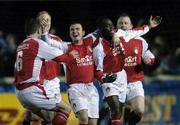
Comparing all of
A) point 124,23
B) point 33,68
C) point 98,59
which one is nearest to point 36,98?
point 33,68

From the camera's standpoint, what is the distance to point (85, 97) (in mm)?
14438

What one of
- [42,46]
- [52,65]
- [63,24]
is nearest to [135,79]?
[52,65]

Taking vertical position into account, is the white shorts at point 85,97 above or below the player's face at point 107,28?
below

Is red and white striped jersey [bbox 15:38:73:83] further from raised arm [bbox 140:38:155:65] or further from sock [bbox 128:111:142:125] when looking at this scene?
raised arm [bbox 140:38:155:65]

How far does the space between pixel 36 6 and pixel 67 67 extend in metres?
6.87

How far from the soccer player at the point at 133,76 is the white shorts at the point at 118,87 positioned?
0.28 m

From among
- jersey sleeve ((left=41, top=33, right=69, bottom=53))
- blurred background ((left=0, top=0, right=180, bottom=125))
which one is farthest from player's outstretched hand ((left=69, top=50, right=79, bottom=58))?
blurred background ((left=0, top=0, right=180, bottom=125))

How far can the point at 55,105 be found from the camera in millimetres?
13172

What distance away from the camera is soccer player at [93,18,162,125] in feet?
47.1

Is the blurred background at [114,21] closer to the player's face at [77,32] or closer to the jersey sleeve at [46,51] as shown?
the player's face at [77,32]

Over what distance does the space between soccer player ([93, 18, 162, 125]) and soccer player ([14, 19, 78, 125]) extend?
1497mm

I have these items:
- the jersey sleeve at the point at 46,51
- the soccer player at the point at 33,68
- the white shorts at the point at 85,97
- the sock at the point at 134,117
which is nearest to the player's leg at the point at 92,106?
the white shorts at the point at 85,97

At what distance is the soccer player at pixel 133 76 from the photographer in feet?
48.9

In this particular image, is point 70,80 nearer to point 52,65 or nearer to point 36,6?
point 52,65
